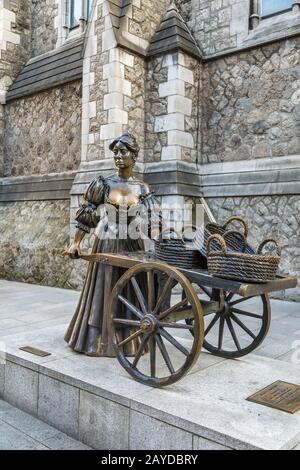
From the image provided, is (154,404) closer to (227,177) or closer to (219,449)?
(219,449)

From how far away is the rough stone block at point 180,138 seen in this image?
7.36 m

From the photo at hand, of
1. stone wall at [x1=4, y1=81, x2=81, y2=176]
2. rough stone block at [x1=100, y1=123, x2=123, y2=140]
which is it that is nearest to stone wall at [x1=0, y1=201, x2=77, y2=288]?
stone wall at [x1=4, y1=81, x2=81, y2=176]

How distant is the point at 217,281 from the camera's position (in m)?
2.40

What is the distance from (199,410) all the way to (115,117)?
5769 mm

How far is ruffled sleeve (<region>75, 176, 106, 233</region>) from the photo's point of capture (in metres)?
3.27

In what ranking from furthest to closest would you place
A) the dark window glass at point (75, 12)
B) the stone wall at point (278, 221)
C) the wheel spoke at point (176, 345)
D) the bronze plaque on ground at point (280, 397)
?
the dark window glass at point (75, 12)
the stone wall at point (278, 221)
the wheel spoke at point (176, 345)
the bronze plaque on ground at point (280, 397)

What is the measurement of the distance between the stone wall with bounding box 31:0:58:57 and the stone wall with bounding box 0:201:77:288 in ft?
13.4

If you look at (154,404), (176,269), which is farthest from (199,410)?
(176,269)

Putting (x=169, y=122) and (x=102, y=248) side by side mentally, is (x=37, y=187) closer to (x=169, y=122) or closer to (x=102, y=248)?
(x=169, y=122)

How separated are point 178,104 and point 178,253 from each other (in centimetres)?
524

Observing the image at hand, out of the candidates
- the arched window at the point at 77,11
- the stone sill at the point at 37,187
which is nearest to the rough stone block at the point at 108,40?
the stone sill at the point at 37,187

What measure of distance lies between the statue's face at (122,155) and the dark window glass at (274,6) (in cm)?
563

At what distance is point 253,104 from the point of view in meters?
7.26

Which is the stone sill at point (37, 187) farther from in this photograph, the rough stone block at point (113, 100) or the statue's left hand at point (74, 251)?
the statue's left hand at point (74, 251)
